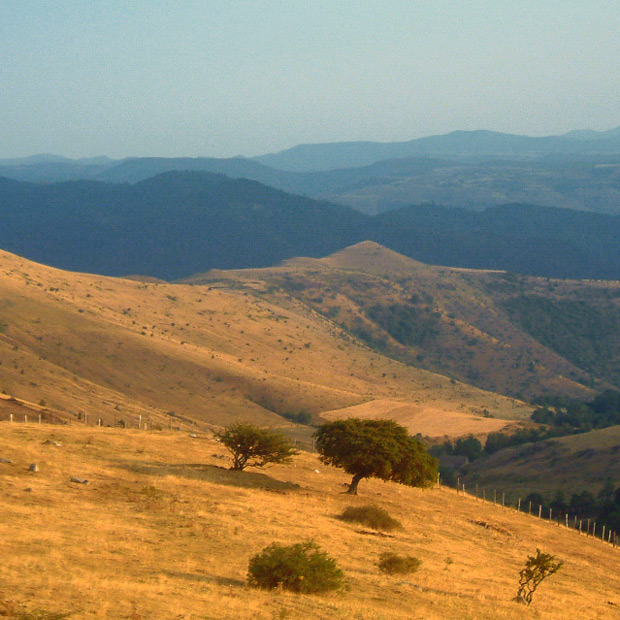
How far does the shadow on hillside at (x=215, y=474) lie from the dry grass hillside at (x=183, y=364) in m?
16.0

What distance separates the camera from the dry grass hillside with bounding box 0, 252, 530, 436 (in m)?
68.6

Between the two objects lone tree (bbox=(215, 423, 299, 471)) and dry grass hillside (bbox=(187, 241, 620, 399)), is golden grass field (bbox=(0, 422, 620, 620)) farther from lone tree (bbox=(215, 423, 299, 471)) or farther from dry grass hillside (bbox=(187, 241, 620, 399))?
dry grass hillside (bbox=(187, 241, 620, 399))

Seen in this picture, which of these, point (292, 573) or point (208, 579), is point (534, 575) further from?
point (208, 579)

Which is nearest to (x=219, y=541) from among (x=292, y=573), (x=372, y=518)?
(x=292, y=573)

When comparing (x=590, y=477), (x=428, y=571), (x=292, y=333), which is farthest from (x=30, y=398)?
(x=292, y=333)

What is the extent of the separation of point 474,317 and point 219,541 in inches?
5285

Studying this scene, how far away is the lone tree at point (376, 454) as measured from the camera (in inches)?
1228

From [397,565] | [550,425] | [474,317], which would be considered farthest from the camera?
[474,317]

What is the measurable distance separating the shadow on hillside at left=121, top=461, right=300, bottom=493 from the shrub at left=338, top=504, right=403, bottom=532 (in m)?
3.36

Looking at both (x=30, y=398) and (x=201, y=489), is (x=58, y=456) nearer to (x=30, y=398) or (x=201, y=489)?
(x=201, y=489)

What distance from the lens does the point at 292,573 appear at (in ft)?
56.4

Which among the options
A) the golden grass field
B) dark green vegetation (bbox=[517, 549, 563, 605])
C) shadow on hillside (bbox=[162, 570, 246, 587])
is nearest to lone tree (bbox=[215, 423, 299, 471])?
the golden grass field

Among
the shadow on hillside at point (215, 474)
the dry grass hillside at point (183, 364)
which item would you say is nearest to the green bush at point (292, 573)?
the shadow on hillside at point (215, 474)

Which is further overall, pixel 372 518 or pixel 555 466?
pixel 555 466
